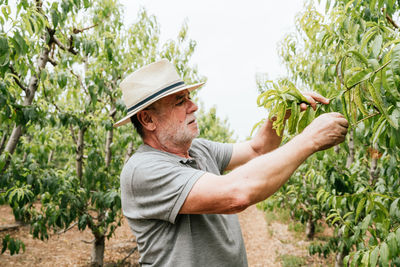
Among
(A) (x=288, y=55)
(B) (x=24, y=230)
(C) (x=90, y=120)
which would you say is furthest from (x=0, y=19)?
(B) (x=24, y=230)

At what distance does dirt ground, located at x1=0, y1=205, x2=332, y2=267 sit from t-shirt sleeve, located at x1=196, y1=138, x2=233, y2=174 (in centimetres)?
456

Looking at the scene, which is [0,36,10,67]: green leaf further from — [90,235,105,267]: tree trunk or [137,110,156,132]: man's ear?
[90,235,105,267]: tree trunk

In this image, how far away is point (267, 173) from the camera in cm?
157

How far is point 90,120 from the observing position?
5.46 meters

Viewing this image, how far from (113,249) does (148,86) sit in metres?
7.23

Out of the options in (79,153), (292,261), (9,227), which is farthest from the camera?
(9,227)

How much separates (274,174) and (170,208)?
0.59 meters

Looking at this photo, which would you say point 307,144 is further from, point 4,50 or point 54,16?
point 54,16

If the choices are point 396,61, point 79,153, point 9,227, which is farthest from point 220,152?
point 9,227

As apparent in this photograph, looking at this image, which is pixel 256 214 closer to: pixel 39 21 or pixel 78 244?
pixel 78 244

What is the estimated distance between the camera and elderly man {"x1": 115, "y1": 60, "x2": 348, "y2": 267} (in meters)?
1.57

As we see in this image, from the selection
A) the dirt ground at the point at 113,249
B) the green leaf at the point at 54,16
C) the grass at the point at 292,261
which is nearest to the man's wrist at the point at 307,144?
the green leaf at the point at 54,16

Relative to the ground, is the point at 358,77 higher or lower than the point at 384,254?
higher

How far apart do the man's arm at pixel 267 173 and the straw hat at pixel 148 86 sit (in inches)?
30.0
